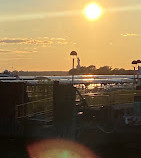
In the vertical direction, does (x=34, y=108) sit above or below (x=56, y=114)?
above

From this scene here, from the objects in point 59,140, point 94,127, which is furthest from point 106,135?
point 59,140

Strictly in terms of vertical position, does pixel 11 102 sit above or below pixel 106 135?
above

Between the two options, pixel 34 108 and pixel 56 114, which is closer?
pixel 56 114

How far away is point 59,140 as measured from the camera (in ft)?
66.9

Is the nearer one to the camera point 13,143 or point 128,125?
point 128,125

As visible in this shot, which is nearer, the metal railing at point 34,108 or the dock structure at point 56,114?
the dock structure at point 56,114

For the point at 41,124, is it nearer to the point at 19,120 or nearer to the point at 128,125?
the point at 19,120

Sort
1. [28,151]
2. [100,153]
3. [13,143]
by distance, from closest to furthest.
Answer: [100,153]
[28,151]
[13,143]

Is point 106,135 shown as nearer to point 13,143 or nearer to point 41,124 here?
point 41,124

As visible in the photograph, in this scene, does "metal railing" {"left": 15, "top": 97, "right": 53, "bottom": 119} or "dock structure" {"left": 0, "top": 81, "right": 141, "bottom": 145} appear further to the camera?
"metal railing" {"left": 15, "top": 97, "right": 53, "bottom": 119}

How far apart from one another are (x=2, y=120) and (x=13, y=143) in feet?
4.99

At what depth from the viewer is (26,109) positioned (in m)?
23.2

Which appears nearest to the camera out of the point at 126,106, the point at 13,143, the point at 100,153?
the point at 100,153

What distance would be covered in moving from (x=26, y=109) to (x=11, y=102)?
35.9 inches
